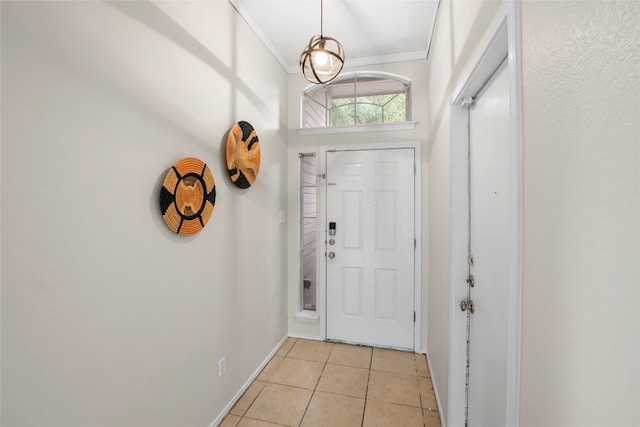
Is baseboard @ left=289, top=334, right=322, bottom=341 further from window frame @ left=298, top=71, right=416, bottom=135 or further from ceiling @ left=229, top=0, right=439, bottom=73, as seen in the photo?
ceiling @ left=229, top=0, right=439, bottom=73

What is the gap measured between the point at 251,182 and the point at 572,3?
1.94m

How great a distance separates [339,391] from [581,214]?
214 cm

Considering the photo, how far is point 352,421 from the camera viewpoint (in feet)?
6.12

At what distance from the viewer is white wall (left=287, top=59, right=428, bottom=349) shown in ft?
9.05

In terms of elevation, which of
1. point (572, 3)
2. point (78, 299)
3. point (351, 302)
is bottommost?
point (351, 302)

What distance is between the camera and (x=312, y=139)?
2980mm

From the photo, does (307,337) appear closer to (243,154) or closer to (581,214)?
(243,154)

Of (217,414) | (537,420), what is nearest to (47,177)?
(537,420)

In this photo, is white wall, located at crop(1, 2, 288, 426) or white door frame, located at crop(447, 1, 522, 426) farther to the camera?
white wall, located at crop(1, 2, 288, 426)

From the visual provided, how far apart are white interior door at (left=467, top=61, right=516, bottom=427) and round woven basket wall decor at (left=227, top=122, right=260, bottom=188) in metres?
1.47

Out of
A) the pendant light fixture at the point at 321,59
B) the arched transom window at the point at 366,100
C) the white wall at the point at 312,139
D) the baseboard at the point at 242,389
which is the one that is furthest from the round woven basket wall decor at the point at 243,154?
the baseboard at the point at 242,389

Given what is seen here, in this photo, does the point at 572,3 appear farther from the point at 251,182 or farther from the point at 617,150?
the point at 251,182

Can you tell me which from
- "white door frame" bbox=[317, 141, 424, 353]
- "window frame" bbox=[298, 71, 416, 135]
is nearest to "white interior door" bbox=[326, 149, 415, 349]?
"white door frame" bbox=[317, 141, 424, 353]

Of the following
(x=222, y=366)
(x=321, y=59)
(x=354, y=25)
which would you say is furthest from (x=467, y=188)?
(x=222, y=366)
